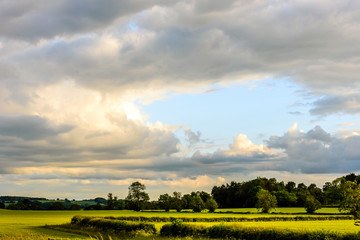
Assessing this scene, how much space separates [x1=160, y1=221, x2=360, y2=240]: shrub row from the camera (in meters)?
32.0

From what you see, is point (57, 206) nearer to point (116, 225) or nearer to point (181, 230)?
point (116, 225)

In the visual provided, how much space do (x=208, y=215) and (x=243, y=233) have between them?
61677mm

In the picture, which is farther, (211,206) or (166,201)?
(166,201)

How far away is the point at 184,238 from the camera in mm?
40531

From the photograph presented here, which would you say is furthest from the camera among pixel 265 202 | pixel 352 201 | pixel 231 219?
pixel 265 202

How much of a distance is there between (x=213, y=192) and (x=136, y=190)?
132 feet

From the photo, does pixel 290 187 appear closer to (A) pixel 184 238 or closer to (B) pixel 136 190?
(B) pixel 136 190

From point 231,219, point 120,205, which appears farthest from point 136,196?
point 231,219

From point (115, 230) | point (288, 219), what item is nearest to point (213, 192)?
point (288, 219)

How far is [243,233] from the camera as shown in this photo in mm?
37406

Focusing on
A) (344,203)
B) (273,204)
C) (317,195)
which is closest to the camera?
(344,203)

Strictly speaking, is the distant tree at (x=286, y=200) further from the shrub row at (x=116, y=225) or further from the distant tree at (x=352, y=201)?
the distant tree at (x=352, y=201)

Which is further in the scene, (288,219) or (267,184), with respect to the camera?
(267,184)

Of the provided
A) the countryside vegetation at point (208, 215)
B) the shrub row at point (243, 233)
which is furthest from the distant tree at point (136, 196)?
the shrub row at point (243, 233)
